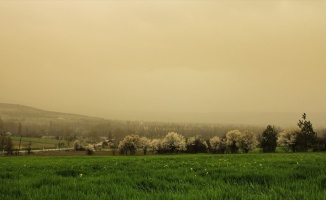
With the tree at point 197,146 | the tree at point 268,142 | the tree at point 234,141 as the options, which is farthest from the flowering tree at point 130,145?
the tree at point 268,142

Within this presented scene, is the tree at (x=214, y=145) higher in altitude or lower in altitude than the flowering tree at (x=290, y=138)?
lower

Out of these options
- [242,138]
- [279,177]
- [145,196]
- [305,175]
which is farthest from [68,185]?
[242,138]

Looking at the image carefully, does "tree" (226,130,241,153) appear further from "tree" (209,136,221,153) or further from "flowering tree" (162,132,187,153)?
"flowering tree" (162,132,187,153)

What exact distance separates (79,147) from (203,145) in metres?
87.6

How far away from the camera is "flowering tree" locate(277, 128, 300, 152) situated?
108575 mm

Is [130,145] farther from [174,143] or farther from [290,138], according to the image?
[290,138]

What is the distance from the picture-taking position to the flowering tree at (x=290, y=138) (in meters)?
109

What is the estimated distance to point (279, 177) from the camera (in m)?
9.30

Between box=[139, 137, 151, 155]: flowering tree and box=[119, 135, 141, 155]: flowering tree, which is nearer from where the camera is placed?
box=[119, 135, 141, 155]: flowering tree

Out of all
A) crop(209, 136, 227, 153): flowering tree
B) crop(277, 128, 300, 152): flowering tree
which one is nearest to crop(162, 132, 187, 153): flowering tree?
crop(209, 136, 227, 153): flowering tree

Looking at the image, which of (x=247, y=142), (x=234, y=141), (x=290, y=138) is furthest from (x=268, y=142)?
(x=234, y=141)

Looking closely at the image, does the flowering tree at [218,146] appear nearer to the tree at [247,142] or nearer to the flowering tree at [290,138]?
the tree at [247,142]

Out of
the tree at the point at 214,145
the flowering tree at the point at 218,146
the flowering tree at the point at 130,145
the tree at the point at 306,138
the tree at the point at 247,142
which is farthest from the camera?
the flowering tree at the point at 130,145

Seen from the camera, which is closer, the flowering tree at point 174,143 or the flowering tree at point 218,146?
the flowering tree at point 218,146
